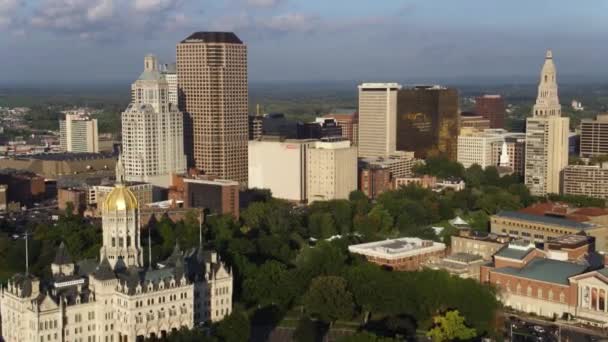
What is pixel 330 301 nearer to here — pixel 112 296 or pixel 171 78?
pixel 112 296

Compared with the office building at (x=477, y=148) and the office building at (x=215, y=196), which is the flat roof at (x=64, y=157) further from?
the office building at (x=477, y=148)

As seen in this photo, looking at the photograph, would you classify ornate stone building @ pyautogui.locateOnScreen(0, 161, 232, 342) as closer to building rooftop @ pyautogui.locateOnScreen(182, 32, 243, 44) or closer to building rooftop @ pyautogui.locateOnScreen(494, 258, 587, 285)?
building rooftop @ pyautogui.locateOnScreen(494, 258, 587, 285)

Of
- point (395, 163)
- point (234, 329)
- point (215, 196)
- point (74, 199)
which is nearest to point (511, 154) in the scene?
point (395, 163)

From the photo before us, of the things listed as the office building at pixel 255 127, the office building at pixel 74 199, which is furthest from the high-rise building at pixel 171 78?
the office building at pixel 74 199

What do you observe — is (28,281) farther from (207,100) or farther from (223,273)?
(207,100)

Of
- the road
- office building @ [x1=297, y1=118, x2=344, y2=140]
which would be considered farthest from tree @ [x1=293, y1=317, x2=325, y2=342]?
office building @ [x1=297, y1=118, x2=344, y2=140]

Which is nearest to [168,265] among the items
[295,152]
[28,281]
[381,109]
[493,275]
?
[28,281]
